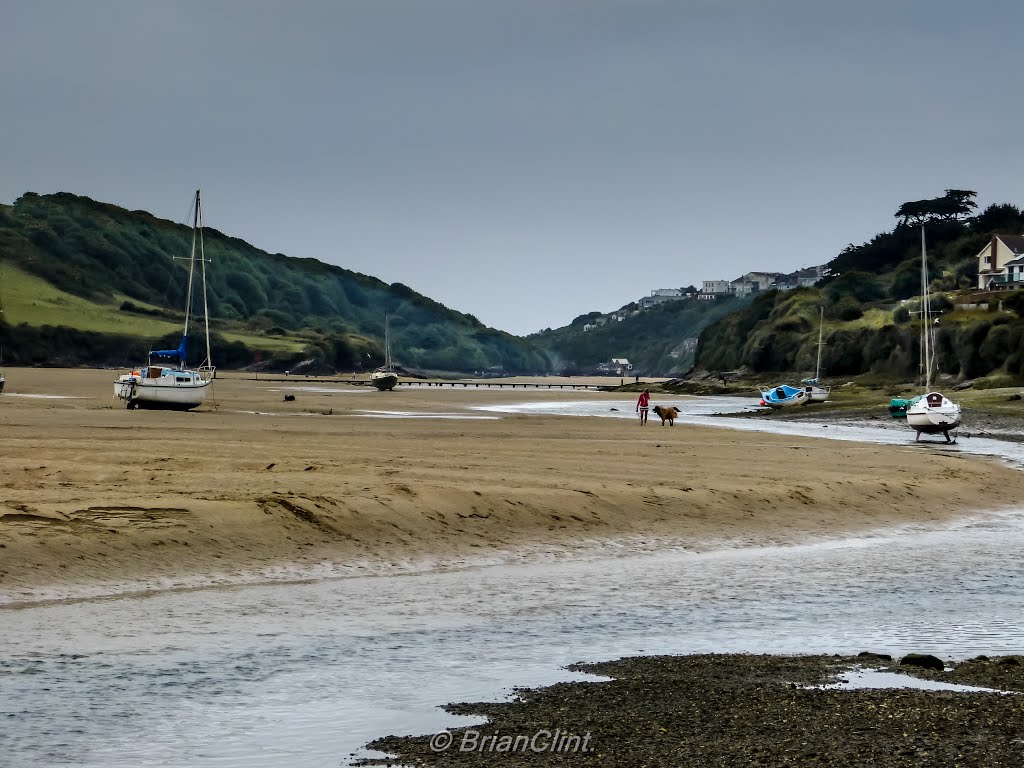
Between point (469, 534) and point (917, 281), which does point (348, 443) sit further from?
point (917, 281)

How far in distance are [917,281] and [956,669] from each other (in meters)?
156

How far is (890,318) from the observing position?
125 metres

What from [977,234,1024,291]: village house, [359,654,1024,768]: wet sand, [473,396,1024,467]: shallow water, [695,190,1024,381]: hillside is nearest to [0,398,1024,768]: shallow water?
[359,654,1024,768]: wet sand

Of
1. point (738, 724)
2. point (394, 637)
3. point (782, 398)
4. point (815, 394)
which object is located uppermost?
point (815, 394)

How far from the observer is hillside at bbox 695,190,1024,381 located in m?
95.7

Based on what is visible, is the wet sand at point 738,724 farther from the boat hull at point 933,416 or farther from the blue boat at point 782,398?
the blue boat at point 782,398

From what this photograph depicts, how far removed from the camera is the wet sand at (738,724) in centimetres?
732

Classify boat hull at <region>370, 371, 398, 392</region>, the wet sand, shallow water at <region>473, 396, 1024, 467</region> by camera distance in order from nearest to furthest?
the wet sand → shallow water at <region>473, 396, 1024, 467</region> → boat hull at <region>370, 371, 398, 392</region>

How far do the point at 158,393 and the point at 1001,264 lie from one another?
122 metres

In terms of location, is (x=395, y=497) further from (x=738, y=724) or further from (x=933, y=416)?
(x=933, y=416)

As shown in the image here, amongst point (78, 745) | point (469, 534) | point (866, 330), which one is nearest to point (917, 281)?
point (866, 330)

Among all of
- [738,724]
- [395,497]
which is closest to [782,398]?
[395,497]

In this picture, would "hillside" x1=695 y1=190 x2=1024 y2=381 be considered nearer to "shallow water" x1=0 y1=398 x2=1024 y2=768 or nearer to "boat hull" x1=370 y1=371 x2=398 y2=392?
"boat hull" x1=370 y1=371 x2=398 y2=392

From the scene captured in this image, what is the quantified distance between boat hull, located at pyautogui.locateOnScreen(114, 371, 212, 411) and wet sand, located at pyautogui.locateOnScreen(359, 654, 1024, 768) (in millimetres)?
44235
